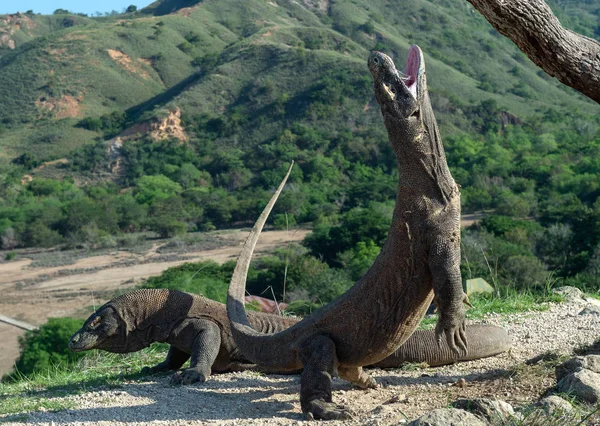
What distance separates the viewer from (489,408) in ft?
12.1

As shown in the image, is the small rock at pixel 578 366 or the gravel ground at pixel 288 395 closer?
the small rock at pixel 578 366

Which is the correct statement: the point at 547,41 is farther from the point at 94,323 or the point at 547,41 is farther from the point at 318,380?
the point at 94,323

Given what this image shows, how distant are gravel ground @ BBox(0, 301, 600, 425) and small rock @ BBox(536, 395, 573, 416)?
0.50m

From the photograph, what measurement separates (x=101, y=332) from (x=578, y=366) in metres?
3.28

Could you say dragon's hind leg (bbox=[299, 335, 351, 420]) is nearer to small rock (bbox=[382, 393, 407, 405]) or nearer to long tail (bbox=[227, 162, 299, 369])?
long tail (bbox=[227, 162, 299, 369])

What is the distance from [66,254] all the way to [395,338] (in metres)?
39.5

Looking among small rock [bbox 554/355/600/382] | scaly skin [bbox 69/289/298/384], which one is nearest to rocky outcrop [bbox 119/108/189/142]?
scaly skin [bbox 69/289/298/384]

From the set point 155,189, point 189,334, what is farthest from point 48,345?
point 155,189

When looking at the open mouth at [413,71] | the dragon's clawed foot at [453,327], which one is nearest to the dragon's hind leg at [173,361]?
the dragon's clawed foot at [453,327]

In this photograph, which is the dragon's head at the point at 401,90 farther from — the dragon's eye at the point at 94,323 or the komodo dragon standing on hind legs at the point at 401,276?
the dragon's eye at the point at 94,323

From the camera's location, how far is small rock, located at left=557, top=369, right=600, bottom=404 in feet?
12.8

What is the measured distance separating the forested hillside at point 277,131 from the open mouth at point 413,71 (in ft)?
55.6

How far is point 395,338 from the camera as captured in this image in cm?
443

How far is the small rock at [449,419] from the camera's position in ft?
11.3
